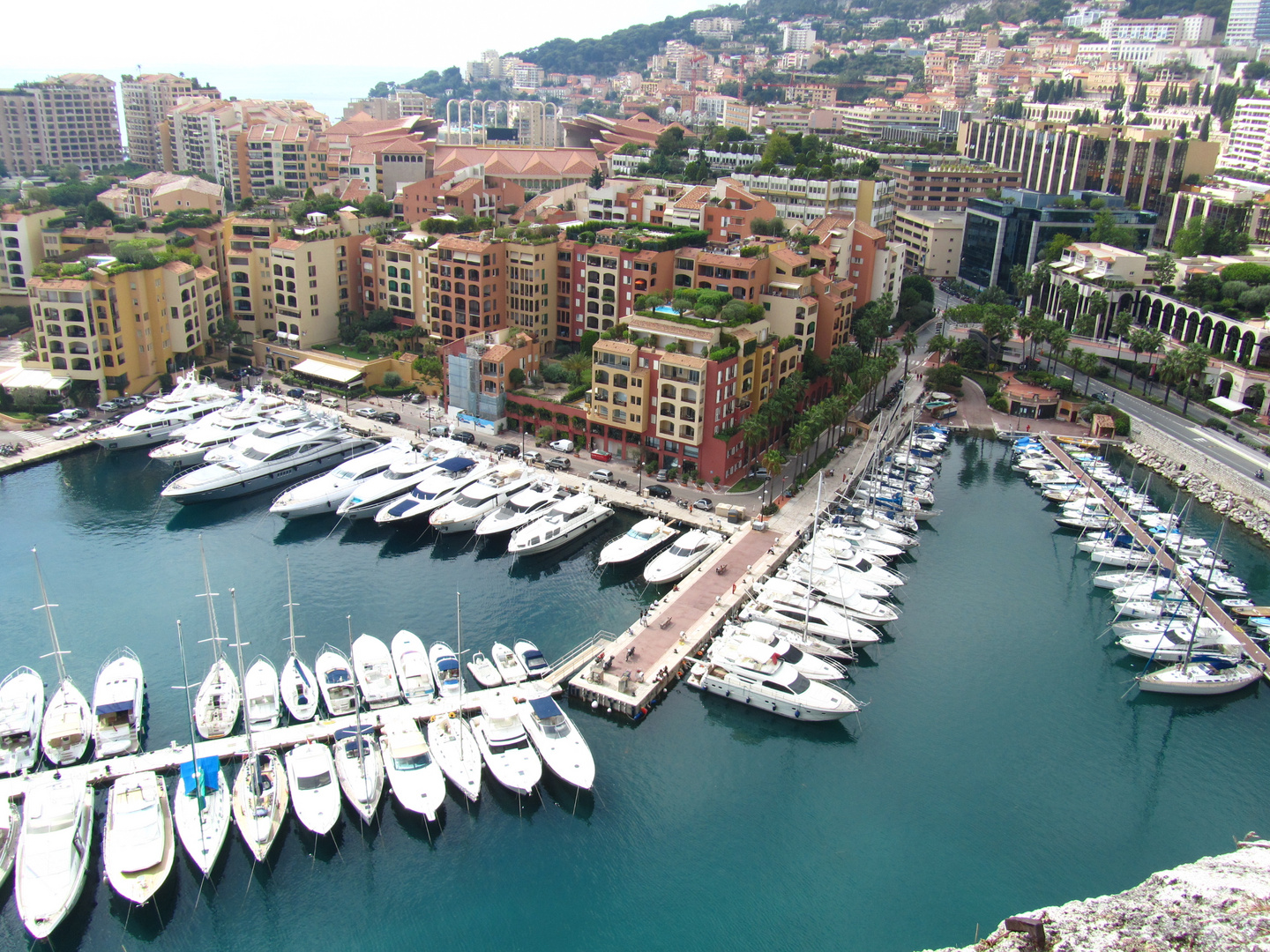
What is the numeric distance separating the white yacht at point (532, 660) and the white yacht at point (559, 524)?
12.2 m

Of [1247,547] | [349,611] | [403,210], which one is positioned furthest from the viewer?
[403,210]

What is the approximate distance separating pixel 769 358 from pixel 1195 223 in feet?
261

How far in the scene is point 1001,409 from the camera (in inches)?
3752

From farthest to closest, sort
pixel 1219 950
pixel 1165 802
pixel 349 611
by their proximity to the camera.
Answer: pixel 349 611
pixel 1165 802
pixel 1219 950

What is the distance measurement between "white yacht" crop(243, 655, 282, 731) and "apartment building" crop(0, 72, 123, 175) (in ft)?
586

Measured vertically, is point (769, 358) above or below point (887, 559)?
above

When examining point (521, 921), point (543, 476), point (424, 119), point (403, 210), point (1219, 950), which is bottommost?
point (521, 921)

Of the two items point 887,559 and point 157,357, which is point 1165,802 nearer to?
point 887,559

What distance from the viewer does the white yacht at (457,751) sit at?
42469 mm

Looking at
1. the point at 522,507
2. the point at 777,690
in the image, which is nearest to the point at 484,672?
the point at 777,690

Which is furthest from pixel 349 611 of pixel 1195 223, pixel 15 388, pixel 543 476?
pixel 1195 223

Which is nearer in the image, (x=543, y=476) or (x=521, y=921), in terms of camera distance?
(x=521, y=921)

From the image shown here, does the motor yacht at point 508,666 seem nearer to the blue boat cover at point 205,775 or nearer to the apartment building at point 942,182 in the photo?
the blue boat cover at point 205,775

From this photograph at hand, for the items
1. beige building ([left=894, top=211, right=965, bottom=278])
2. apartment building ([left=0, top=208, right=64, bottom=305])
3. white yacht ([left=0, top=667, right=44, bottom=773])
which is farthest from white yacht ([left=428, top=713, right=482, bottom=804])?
beige building ([left=894, top=211, right=965, bottom=278])
